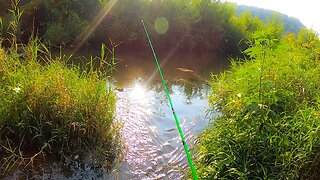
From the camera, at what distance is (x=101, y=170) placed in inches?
131

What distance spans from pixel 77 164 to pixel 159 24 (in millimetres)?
10731

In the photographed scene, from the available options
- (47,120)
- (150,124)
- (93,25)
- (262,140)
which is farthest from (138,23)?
(262,140)

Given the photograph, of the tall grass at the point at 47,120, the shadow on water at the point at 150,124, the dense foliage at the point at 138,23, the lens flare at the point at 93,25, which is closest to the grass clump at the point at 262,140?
the shadow on water at the point at 150,124

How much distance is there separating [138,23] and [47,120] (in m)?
9.54

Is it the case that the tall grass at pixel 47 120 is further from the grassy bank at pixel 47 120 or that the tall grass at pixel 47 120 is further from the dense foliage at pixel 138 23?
the dense foliage at pixel 138 23

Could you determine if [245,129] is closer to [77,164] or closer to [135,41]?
[77,164]

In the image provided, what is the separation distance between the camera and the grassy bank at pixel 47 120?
10.8ft

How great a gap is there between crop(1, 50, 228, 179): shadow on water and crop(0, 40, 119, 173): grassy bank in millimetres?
193

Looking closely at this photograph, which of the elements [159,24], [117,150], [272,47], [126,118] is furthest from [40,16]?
[272,47]

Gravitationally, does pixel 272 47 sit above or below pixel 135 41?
below

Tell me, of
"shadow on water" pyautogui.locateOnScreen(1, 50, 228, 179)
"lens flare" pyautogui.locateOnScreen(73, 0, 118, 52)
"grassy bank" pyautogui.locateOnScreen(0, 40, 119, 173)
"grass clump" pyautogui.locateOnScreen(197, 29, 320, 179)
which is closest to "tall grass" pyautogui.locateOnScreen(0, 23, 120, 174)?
"grassy bank" pyautogui.locateOnScreen(0, 40, 119, 173)

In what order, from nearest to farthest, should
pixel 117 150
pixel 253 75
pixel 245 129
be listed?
1. pixel 245 129
2. pixel 117 150
3. pixel 253 75

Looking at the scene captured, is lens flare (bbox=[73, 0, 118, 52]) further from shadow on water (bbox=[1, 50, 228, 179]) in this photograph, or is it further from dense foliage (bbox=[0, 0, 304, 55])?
shadow on water (bbox=[1, 50, 228, 179])

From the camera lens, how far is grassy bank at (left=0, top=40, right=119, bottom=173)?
3281 millimetres
